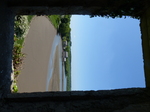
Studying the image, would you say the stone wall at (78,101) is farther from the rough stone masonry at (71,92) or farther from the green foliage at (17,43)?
the green foliage at (17,43)

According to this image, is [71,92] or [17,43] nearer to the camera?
[71,92]

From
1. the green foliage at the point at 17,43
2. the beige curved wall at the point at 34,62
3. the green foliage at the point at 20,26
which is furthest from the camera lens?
the beige curved wall at the point at 34,62

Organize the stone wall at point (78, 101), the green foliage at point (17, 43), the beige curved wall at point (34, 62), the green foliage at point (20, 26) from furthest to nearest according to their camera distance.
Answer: the beige curved wall at point (34, 62) → the green foliage at point (20, 26) → the green foliage at point (17, 43) → the stone wall at point (78, 101)

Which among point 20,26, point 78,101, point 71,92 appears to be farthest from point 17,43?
point 78,101

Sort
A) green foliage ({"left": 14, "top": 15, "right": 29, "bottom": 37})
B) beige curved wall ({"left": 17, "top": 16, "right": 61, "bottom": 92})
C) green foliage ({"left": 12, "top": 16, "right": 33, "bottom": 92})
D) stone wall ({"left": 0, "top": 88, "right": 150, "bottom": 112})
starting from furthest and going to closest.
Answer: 1. beige curved wall ({"left": 17, "top": 16, "right": 61, "bottom": 92})
2. green foliage ({"left": 14, "top": 15, "right": 29, "bottom": 37})
3. green foliage ({"left": 12, "top": 16, "right": 33, "bottom": 92})
4. stone wall ({"left": 0, "top": 88, "right": 150, "bottom": 112})

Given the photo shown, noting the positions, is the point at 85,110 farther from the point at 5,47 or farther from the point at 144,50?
the point at 5,47

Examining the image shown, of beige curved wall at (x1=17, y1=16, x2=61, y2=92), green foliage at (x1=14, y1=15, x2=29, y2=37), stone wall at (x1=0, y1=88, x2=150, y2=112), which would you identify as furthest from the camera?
beige curved wall at (x1=17, y1=16, x2=61, y2=92)

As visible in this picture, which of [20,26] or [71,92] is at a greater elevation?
[20,26]

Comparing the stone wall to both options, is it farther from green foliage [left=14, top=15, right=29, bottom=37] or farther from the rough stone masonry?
green foliage [left=14, top=15, right=29, bottom=37]

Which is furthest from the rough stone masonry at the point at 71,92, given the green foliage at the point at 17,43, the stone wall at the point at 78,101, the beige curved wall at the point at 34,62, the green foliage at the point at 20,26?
the beige curved wall at the point at 34,62

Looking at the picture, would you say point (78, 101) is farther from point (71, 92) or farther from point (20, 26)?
point (20, 26)

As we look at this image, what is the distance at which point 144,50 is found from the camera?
4.27 m

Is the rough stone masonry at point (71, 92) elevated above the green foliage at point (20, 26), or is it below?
below

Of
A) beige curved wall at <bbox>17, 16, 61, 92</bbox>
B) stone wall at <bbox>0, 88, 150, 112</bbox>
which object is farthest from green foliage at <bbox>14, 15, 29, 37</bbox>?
stone wall at <bbox>0, 88, 150, 112</bbox>
